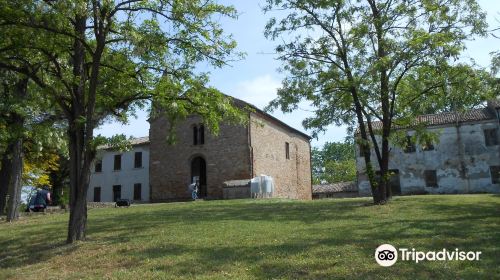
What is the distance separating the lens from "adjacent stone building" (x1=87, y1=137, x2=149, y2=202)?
140ft

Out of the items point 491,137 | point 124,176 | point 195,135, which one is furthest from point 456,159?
point 124,176

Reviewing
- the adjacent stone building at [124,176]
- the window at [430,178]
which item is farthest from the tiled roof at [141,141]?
the window at [430,178]

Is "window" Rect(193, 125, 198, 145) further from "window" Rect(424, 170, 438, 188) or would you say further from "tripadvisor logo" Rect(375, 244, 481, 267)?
"tripadvisor logo" Rect(375, 244, 481, 267)

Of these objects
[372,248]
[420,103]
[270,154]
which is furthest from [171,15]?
[270,154]

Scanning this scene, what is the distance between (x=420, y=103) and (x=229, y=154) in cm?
1707

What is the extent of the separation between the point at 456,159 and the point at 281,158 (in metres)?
14.5

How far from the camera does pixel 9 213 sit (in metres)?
16.3

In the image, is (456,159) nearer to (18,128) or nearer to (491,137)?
(491,137)

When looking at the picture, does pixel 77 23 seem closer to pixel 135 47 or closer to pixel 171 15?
pixel 135 47

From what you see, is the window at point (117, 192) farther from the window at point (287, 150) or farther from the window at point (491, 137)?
the window at point (491, 137)

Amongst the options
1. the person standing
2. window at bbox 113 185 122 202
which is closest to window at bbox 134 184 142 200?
window at bbox 113 185 122 202

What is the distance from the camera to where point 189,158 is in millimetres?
34000

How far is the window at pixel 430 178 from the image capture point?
3603 centimetres

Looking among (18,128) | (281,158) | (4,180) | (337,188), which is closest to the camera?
(18,128)
